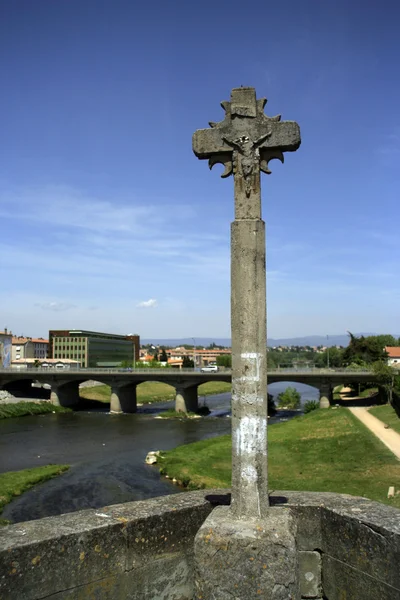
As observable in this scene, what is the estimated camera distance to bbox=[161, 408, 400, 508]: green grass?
24.2m

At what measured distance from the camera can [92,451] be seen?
40.2 m

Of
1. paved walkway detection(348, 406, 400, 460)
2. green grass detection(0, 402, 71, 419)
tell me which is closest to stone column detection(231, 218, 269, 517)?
paved walkway detection(348, 406, 400, 460)

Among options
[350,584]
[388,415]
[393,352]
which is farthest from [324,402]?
[393,352]

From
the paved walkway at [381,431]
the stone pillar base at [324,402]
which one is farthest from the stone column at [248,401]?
the stone pillar base at [324,402]

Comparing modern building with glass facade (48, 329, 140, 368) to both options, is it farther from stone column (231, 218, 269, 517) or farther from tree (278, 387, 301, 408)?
stone column (231, 218, 269, 517)

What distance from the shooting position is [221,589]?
4508 millimetres

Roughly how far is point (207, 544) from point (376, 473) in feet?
78.2

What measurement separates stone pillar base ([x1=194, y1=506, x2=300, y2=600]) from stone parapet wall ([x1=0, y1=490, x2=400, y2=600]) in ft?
0.44

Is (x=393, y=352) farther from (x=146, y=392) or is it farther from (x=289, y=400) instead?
Answer: (x=146, y=392)

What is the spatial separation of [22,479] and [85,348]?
5135 inches

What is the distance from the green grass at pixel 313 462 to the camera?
953 inches

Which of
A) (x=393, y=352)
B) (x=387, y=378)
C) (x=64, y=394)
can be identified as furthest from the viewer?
(x=393, y=352)

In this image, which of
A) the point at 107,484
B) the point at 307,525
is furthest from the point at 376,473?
the point at 307,525

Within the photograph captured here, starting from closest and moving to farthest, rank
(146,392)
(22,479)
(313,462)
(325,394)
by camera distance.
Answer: (22,479)
(313,462)
(325,394)
(146,392)
